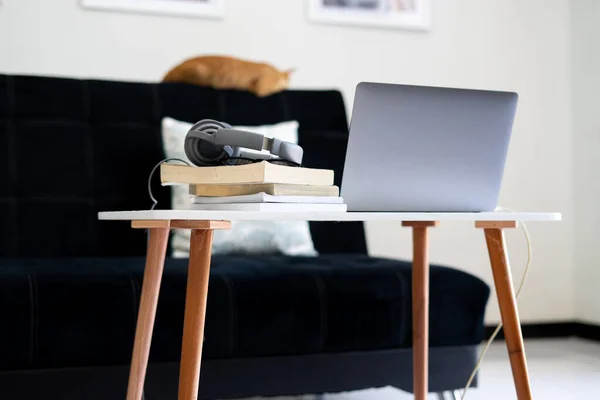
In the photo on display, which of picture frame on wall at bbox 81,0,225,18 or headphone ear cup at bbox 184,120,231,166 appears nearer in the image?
headphone ear cup at bbox 184,120,231,166

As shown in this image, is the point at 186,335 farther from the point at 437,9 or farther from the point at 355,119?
the point at 437,9

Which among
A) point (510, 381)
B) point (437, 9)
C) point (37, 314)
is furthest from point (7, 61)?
point (510, 381)

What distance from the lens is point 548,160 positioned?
3701 millimetres

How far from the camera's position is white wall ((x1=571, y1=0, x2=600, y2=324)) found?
11.8ft

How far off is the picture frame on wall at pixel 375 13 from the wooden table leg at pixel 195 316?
2308mm

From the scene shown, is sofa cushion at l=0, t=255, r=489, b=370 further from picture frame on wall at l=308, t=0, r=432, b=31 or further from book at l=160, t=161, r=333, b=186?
picture frame on wall at l=308, t=0, r=432, b=31

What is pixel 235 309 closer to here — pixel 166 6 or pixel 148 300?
pixel 148 300

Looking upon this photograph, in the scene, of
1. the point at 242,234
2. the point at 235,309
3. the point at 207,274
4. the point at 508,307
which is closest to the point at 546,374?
the point at 242,234

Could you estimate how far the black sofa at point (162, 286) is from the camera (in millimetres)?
1776

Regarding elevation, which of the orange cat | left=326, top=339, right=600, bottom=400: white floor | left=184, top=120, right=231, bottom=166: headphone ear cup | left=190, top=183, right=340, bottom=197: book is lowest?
left=326, top=339, right=600, bottom=400: white floor

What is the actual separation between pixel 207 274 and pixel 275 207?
6.3 inches

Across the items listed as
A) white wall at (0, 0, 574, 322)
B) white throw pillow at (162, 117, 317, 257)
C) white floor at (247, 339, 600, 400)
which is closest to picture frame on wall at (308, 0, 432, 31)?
white wall at (0, 0, 574, 322)

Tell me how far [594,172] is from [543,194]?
0.78ft

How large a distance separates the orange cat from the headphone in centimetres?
146
